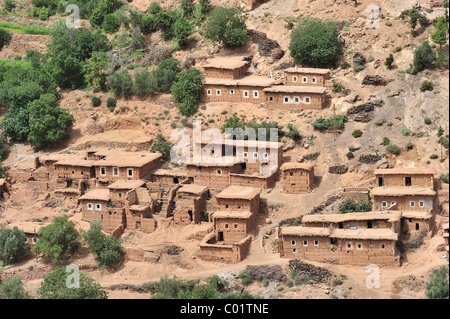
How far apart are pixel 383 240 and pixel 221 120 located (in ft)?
60.6

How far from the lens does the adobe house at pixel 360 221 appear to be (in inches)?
2427

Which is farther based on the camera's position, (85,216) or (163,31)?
(163,31)

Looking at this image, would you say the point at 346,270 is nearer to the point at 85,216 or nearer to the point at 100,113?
the point at 85,216

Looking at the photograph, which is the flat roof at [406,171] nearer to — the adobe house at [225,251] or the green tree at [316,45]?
the adobe house at [225,251]

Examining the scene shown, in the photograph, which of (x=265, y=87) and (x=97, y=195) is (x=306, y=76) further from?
(x=97, y=195)

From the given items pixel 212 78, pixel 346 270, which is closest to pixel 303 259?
pixel 346 270

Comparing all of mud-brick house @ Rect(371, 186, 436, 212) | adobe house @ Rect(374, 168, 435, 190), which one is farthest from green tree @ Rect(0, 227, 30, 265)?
adobe house @ Rect(374, 168, 435, 190)

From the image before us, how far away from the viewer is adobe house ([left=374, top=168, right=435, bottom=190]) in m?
64.0

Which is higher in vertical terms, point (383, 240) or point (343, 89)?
point (343, 89)

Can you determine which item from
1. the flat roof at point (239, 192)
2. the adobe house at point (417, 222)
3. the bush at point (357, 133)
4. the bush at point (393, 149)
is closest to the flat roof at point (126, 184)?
the flat roof at point (239, 192)

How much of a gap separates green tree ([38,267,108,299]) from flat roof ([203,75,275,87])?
19.5 metres

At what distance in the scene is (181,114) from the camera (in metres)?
75.8

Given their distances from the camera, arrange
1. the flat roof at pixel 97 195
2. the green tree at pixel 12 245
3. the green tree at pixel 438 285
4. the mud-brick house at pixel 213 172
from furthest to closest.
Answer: the mud-brick house at pixel 213 172 < the flat roof at pixel 97 195 < the green tree at pixel 12 245 < the green tree at pixel 438 285
